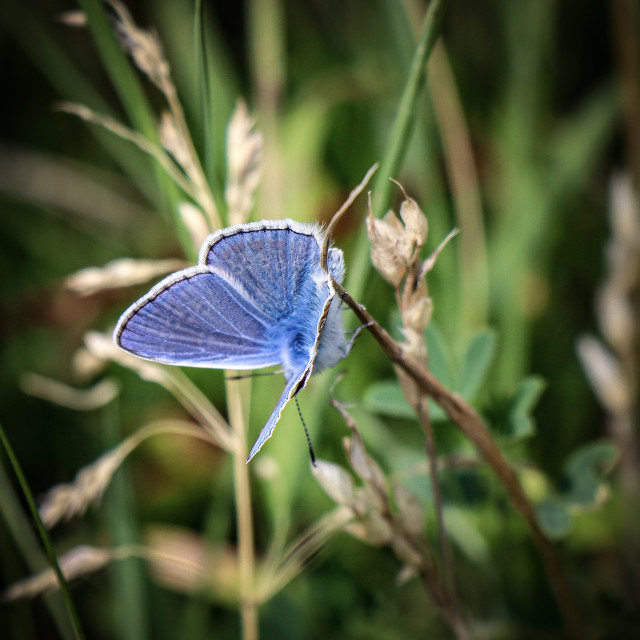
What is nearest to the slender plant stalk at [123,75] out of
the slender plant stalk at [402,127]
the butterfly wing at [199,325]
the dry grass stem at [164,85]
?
the dry grass stem at [164,85]

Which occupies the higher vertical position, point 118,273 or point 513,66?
point 118,273


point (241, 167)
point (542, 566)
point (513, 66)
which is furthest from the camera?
point (513, 66)

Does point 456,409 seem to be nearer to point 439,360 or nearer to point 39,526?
point 439,360

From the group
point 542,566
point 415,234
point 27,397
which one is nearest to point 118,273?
point 415,234

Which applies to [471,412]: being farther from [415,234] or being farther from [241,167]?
[241,167]

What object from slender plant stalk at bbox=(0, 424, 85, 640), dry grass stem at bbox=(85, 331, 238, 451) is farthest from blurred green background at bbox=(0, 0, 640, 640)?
slender plant stalk at bbox=(0, 424, 85, 640)

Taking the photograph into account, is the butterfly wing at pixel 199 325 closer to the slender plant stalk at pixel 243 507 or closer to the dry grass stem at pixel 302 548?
the slender plant stalk at pixel 243 507

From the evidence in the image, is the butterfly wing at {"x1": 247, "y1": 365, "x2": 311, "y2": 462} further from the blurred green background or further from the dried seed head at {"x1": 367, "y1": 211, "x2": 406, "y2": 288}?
the blurred green background
